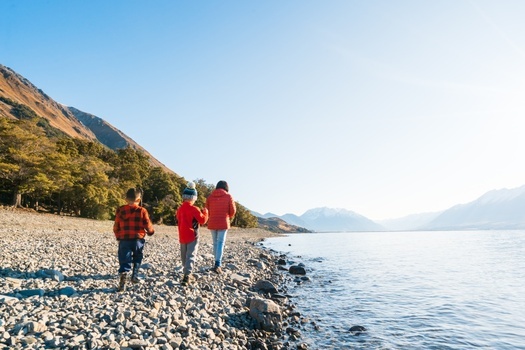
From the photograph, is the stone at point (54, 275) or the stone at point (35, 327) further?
the stone at point (54, 275)

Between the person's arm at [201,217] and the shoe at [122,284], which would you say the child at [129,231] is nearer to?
the shoe at [122,284]

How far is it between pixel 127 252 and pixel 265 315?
4.46 meters

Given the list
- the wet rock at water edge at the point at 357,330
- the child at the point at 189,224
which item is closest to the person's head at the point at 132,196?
the child at the point at 189,224

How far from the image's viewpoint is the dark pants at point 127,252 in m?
8.93

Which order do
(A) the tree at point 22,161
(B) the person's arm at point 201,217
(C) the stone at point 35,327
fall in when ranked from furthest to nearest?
1. (A) the tree at point 22,161
2. (B) the person's arm at point 201,217
3. (C) the stone at point 35,327

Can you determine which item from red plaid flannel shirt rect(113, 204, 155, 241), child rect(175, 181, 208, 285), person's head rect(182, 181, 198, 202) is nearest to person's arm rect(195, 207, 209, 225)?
child rect(175, 181, 208, 285)

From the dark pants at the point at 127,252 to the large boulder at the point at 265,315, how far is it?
384cm

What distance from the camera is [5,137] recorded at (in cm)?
4012

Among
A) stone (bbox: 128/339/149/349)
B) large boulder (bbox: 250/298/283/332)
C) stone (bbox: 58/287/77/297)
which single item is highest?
stone (bbox: 58/287/77/297)

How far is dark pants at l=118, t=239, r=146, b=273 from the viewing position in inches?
352

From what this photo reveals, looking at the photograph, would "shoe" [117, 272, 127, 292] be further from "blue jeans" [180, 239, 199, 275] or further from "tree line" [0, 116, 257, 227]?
"tree line" [0, 116, 257, 227]

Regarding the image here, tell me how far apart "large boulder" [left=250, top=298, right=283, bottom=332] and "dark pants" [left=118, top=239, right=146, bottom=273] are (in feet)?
12.6

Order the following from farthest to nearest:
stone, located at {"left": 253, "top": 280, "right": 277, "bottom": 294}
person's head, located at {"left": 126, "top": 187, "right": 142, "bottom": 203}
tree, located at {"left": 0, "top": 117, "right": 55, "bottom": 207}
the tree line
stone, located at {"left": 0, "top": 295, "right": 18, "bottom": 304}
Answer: the tree line → tree, located at {"left": 0, "top": 117, "right": 55, "bottom": 207} → stone, located at {"left": 253, "top": 280, "right": 277, "bottom": 294} → person's head, located at {"left": 126, "top": 187, "right": 142, "bottom": 203} → stone, located at {"left": 0, "top": 295, "right": 18, "bottom": 304}

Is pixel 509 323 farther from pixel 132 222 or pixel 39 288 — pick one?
pixel 39 288
